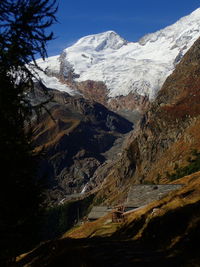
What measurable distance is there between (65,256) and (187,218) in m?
7.82

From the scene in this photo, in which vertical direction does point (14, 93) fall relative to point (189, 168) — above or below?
above

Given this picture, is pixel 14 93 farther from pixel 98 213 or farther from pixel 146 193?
pixel 98 213

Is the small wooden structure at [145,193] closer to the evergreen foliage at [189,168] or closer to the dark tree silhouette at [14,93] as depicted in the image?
the dark tree silhouette at [14,93]

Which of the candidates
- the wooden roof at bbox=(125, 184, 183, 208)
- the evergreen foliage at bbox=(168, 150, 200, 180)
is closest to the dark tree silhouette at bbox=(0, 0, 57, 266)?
the wooden roof at bbox=(125, 184, 183, 208)

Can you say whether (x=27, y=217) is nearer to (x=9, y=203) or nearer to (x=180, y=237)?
(x=9, y=203)

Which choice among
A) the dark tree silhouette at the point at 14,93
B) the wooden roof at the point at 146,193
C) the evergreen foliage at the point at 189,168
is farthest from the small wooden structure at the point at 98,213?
the dark tree silhouette at the point at 14,93

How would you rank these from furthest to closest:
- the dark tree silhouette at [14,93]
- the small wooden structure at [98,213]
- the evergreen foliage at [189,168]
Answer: the evergreen foliage at [189,168], the small wooden structure at [98,213], the dark tree silhouette at [14,93]

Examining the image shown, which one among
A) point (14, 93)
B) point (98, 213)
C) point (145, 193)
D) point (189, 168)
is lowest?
point (98, 213)

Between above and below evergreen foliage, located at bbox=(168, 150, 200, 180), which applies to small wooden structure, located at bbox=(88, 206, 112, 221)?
below

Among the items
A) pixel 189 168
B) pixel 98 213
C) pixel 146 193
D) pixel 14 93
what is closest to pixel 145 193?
pixel 146 193

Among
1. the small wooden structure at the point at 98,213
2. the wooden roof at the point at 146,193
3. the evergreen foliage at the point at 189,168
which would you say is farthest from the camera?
the evergreen foliage at the point at 189,168

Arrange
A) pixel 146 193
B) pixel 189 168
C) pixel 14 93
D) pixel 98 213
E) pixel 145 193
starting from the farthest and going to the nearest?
pixel 189 168, pixel 98 213, pixel 145 193, pixel 146 193, pixel 14 93

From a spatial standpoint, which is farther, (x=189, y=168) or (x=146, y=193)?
(x=189, y=168)

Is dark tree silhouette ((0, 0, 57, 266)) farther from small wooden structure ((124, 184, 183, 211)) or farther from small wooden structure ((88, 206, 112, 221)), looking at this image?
small wooden structure ((88, 206, 112, 221))
